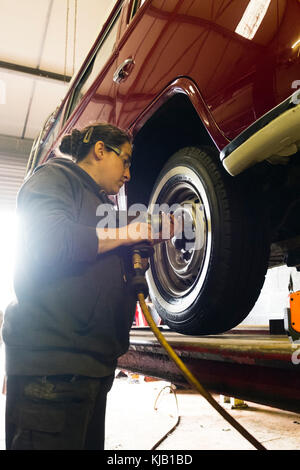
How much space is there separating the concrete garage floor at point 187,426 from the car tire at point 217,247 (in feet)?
4.14

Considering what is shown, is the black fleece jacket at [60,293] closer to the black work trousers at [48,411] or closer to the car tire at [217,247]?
the black work trousers at [48,411]

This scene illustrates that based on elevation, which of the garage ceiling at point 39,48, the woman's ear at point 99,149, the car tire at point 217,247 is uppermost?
the garage ceiling at point 39,48

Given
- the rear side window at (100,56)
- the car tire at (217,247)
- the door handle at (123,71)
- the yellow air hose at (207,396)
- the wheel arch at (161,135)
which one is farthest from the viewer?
the rear side window at (100,56)

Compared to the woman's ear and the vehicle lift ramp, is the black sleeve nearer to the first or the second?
the woman's ear

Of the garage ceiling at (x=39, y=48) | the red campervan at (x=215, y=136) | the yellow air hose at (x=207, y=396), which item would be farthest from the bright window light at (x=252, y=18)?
the garage ceiling at (x=39, y=48)

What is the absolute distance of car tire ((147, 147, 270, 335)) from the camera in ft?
3.80

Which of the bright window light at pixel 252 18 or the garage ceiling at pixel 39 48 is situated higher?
the garage ceiling at pixel 39 48

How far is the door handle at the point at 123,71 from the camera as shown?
157cm

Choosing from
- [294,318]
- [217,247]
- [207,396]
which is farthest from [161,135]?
[207,396]

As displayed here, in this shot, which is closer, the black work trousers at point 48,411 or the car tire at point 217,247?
the black work trousers at point 48,411

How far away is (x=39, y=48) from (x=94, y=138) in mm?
5147

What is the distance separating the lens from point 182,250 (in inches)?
55.9

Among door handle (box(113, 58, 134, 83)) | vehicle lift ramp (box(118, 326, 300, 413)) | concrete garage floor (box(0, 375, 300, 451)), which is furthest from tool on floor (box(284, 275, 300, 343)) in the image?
concrete garage floor (box(0, 375, 300, 451))

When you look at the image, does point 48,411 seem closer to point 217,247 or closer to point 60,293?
point 60,293
